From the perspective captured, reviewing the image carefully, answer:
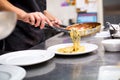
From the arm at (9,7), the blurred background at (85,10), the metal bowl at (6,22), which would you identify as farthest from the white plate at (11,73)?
the blurred background at (85,10)

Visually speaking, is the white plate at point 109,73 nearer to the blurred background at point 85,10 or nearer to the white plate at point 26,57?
the white plate at point 26,57

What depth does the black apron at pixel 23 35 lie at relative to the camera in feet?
5.59

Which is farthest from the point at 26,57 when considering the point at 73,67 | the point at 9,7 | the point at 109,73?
the point at 9,7

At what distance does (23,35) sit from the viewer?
5.76 feet

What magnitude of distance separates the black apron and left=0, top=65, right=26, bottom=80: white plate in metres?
0.91

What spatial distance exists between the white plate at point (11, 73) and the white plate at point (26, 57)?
0.28 feet

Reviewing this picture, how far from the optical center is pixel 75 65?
875 millimetres

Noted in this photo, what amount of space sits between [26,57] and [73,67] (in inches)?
9.7

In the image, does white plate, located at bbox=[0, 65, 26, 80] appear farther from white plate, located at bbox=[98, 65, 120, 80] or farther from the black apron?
the black apron

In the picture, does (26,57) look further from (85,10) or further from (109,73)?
(85,10)

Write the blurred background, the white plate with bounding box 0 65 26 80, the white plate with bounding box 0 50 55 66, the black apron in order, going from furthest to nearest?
the blurred background < the black apron < the white plate with bounding box 0 50 55 66 < the white plate with bounding box 0 65 26 80

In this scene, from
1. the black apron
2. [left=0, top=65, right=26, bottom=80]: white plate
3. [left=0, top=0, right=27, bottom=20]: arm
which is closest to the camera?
[left=0, top=65, right=26, bottom=80]: white plate

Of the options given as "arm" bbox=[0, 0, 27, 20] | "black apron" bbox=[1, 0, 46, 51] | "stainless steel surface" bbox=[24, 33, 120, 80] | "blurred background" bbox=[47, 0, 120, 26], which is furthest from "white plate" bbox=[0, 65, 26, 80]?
"blurred background" bbox=[47, 0, 120, 26]

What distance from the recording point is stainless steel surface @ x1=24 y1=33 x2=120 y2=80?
0.76 m
